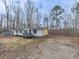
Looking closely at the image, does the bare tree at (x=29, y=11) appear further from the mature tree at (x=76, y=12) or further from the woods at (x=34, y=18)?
the mature tree at (x=76, y=12)

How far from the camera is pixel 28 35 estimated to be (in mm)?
21797

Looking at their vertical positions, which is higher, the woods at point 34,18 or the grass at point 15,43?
the woods at point 34,18

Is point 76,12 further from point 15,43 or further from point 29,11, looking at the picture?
point 15,43

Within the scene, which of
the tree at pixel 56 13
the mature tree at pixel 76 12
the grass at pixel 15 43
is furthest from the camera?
the tree at pixel 56 13

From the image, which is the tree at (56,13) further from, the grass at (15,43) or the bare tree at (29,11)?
the grass at (15,43)

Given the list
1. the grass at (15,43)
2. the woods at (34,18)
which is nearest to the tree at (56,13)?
the woods at (34,18)

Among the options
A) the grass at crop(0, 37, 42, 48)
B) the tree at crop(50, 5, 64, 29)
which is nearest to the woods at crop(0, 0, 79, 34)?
the tree at crop(50, 5, 64, 29)

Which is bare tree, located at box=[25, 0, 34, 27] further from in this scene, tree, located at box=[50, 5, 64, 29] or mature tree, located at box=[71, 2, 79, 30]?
mature tree, located at box=[71, 2, 79, 30]

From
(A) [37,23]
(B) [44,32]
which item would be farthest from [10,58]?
(A) [37,23]

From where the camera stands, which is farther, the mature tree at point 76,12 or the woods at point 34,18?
the woods at point 34,18

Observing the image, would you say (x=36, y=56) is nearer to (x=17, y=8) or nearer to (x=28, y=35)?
(x=28, y=35)

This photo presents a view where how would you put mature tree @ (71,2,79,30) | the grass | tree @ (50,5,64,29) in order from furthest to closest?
tree @ (50,5,64,29) → mature tree @ (71,2,79,30) → the grass

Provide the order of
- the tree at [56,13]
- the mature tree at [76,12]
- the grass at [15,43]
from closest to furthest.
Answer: the grass at [15,43] → the mature tree at [76,12] → the tree at [56,13]

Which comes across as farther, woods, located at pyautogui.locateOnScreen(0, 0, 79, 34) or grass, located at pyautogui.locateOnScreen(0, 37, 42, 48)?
woods, located at pyautogui.locateOnScreen(0, 0, 79, 34)
